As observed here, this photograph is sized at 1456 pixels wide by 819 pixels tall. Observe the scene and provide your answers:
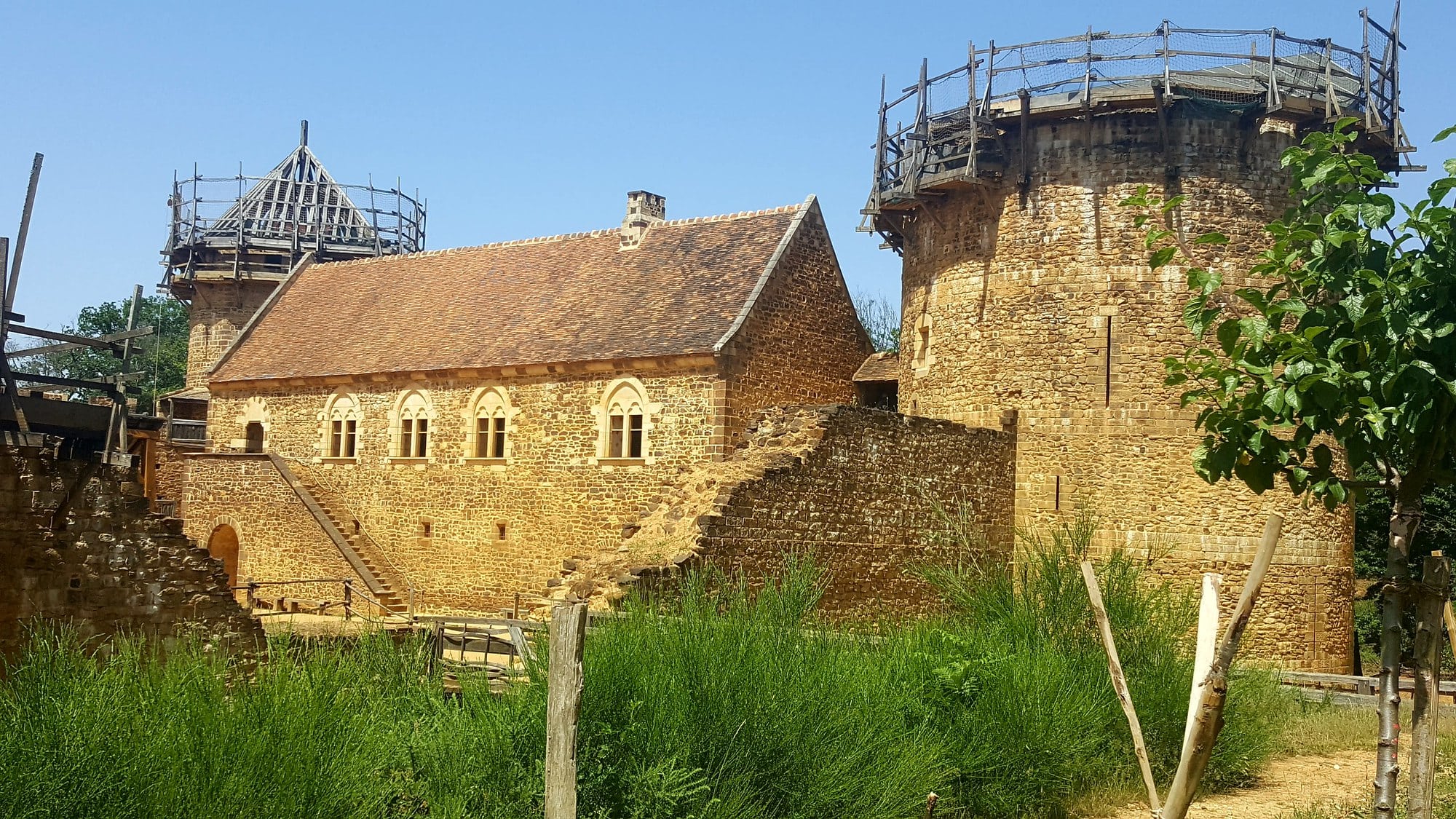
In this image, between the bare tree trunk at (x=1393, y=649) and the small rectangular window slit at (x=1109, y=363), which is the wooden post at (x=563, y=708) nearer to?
the bare tree trunk at (x=1393, y=649)

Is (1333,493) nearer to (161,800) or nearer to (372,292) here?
(161,800)

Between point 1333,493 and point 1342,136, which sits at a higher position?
point 1342,136

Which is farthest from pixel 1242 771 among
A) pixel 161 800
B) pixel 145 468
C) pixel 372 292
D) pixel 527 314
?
pixel 372 292

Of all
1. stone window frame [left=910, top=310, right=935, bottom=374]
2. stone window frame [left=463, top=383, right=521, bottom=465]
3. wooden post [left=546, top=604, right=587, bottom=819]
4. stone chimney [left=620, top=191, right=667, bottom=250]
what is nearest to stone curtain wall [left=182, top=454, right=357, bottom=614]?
stone window frame [left=463, top=383, right=521, bottom=465]

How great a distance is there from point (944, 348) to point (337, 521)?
13.1m

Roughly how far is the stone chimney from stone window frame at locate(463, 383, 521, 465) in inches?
163

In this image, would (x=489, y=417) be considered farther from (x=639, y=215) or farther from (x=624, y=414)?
(x=639, y=215)

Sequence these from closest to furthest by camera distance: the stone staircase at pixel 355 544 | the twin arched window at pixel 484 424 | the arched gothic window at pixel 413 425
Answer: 1. the twin arched window at pixel 484 424
2. the stone staircase at pixel 355 544
3. the arched gothic window at pixel 413 425

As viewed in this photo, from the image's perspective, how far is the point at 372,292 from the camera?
30.0 meters

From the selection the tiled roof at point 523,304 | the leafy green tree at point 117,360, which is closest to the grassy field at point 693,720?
the tiled roof at point 523,304

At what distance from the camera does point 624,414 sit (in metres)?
23.0

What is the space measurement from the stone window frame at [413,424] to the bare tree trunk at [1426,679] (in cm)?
2092

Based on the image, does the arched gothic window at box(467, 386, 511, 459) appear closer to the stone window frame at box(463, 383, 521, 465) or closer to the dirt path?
the stone window frame at box(463, 383, 521, 465)

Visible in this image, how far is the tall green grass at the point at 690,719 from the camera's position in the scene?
6312 mm
